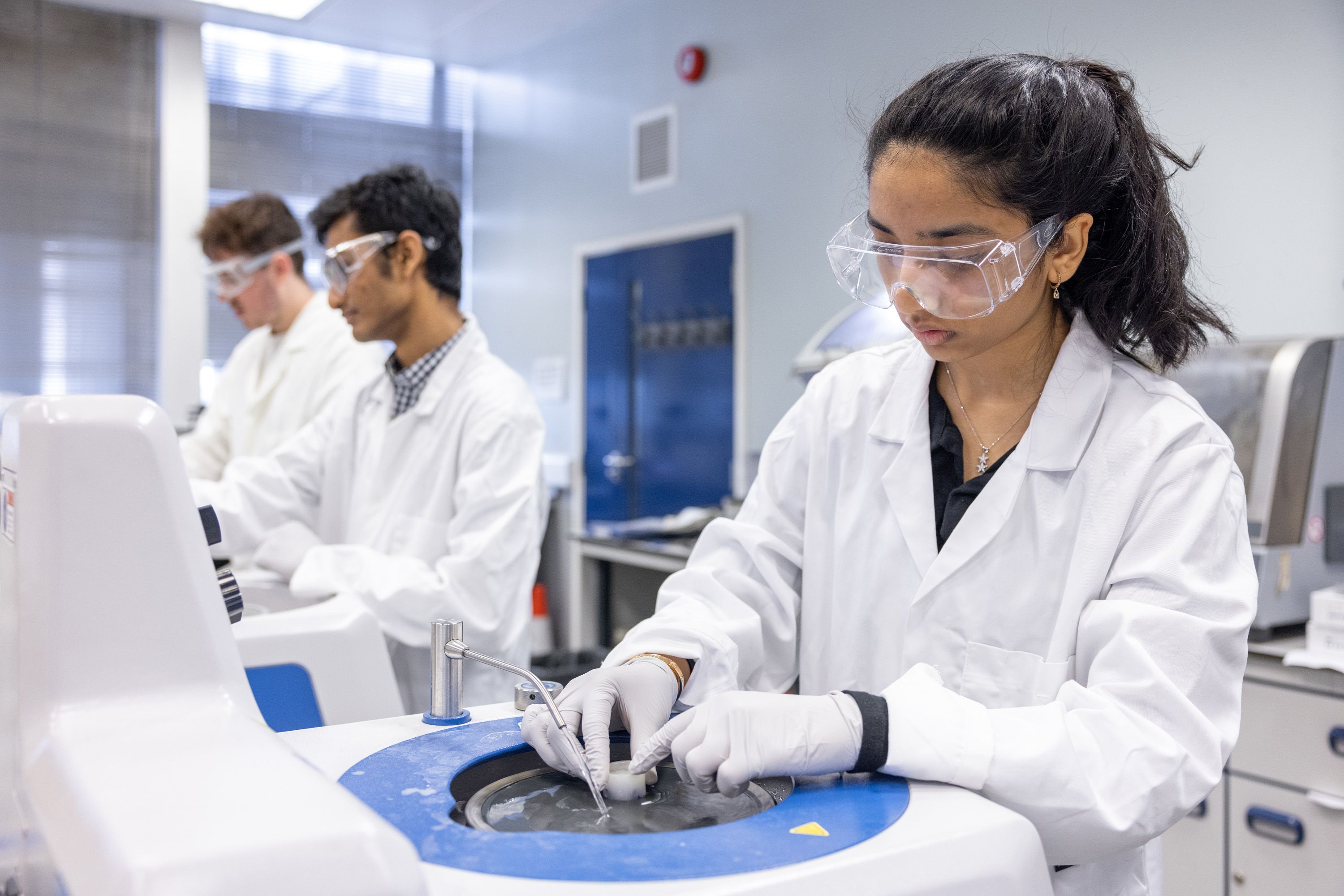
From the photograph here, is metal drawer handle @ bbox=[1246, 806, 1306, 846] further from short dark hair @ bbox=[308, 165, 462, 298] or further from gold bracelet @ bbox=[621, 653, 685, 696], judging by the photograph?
short dark hair @ bbox=[308, 165, 462, 298]

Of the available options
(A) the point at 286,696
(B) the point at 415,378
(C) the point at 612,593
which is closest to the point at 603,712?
(A) the point at 286,696

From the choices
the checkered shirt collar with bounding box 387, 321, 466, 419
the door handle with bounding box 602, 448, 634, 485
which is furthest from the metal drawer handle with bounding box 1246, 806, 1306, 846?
the door handle with bounding box 602, 448, 634, 485

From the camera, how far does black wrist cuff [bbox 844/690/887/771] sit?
2.77 ft

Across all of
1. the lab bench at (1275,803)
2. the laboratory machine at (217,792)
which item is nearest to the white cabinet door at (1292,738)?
the lab bench at (1275,803)

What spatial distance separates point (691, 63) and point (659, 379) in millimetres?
1225

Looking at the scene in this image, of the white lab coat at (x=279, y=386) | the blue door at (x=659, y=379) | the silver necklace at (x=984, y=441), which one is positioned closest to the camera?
the silver necklace at (x=984, y=441)

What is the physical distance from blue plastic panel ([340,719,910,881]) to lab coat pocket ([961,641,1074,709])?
9.7 inches

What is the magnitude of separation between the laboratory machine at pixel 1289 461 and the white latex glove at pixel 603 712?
1475mm

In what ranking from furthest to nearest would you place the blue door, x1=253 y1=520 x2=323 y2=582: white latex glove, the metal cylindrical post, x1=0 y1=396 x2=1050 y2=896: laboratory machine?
1. the blue door
2. x1=253 y1=520 x2=323 y2=582: white latex glove
3. the metal cylindrical post
4. x1=0 y1=396 x2=1050 y2=896: laboratory machine

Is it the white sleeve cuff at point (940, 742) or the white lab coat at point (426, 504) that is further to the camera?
the white lab coat at point (426, 504)

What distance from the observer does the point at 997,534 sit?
3.58ft

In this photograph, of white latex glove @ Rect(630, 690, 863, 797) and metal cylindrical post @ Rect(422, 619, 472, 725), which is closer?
white latex glove @ Rect(630, 690, 863, 797)

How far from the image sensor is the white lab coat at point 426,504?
1763mm

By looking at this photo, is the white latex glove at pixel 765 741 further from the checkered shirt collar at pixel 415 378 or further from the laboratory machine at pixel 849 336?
the laboratory machine at pixel 849 336
